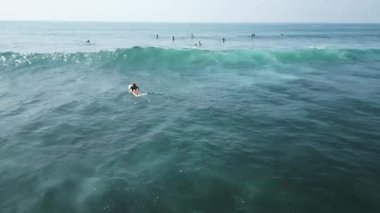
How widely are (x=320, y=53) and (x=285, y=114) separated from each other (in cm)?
3317

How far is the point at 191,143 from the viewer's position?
1745 centimetres

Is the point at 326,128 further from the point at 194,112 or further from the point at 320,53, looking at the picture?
the point at 320,53

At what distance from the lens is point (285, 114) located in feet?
72.3

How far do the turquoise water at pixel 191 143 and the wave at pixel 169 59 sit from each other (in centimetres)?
628

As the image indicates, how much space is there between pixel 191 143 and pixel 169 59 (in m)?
28.5

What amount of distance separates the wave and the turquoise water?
628 cm

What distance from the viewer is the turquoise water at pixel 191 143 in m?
12.4

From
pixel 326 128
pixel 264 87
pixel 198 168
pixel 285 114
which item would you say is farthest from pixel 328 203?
pixel 264 87

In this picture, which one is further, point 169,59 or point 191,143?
point 169,59

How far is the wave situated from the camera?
4141 cm

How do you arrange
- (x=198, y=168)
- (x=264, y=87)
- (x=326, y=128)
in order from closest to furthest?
(x=198, y=168) < (x=326, y=128) < (x=264, y=87)

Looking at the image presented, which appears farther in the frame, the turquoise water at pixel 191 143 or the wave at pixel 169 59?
the wave at pixel 169 59

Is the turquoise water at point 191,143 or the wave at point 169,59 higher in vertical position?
the wave at point 169,59

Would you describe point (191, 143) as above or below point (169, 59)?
below
